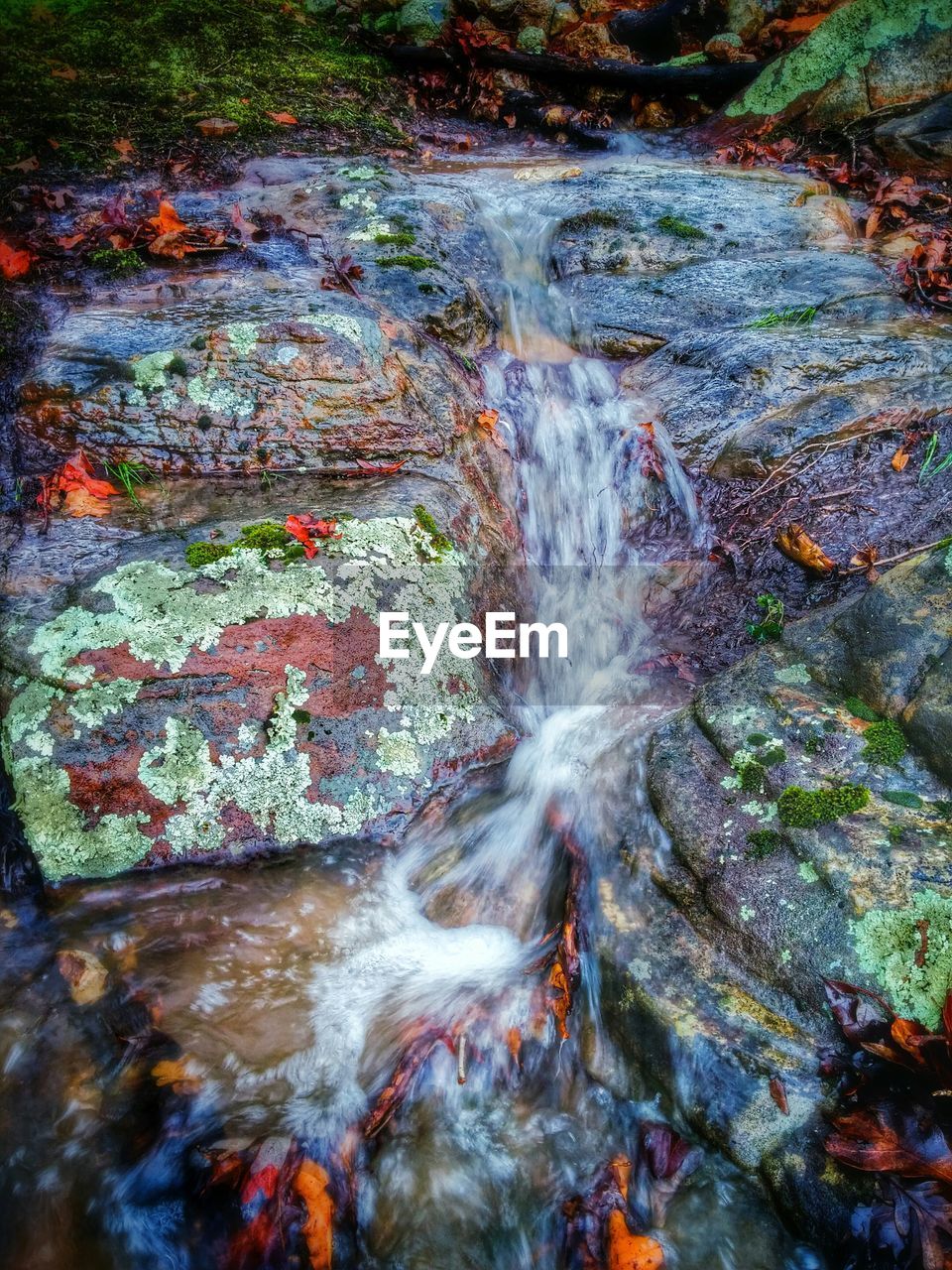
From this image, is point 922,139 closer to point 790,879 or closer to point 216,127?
point 216,127

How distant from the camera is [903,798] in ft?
8.30

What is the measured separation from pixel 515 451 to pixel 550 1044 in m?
3.28

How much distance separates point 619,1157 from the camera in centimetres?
228

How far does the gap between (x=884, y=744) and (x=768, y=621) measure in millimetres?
1344

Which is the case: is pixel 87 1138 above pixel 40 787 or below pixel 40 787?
below

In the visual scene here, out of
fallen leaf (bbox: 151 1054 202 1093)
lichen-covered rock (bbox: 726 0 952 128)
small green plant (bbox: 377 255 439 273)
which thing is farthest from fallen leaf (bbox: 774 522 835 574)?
lichen-covered rock (bbox: 726 0 952 128)

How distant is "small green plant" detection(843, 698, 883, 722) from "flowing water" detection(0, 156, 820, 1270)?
0.96 metres

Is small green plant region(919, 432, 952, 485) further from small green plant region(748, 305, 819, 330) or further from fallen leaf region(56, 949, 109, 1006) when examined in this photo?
fallen leaf region(56, 949, 109, 1006)

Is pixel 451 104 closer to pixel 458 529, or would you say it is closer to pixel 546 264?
pixel 546 264

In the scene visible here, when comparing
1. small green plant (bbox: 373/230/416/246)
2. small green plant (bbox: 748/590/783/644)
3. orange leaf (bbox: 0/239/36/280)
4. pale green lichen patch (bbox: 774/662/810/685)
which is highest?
small green plant (bbox: 373/230/416/246)

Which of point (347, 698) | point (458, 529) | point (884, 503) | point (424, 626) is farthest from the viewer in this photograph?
point (884, 503)

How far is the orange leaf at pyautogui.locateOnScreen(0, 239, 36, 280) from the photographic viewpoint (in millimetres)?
4234

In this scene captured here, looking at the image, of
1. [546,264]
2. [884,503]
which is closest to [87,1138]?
[884,503]

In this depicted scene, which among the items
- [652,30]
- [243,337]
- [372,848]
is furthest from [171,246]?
[652,30]
